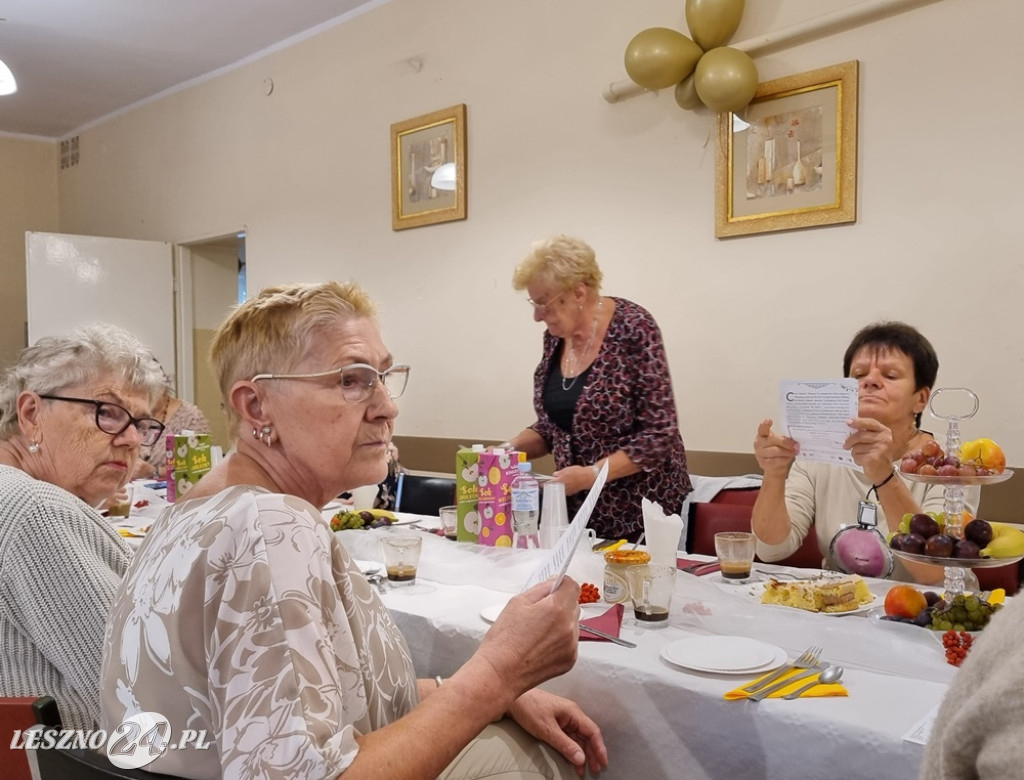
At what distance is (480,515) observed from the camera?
84.4 inches

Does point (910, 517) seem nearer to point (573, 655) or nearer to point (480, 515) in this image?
point (573, 655)

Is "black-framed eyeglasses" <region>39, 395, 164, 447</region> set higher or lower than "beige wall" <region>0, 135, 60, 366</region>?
lower

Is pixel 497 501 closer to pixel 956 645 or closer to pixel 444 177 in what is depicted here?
pixel 956 645

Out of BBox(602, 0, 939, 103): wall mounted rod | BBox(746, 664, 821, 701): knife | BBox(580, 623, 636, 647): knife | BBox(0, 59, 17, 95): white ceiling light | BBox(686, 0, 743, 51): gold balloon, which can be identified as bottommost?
BBox(580, 623, 636, 647): knife

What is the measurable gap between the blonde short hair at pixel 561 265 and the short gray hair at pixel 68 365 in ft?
5.03

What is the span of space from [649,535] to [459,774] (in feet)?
2.53

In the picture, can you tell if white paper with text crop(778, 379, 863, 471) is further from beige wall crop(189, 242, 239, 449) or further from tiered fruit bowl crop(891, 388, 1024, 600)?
beige wall crop(189, 242, 239, 449)

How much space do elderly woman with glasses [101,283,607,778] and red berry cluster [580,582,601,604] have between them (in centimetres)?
30

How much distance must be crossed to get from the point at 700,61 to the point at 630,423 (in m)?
1.59

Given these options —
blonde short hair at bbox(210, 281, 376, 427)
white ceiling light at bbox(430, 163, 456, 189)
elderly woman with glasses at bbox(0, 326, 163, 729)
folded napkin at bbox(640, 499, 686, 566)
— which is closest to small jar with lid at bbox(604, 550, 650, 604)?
folded napkin at bbox(640, 499, 686, 566)

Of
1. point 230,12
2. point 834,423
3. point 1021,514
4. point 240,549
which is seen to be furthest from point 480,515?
point 230,12

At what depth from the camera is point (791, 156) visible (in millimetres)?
3201

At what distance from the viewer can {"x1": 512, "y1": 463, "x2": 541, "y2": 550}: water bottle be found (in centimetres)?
207

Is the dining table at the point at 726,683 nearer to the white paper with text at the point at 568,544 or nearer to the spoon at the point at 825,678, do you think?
the spoon at the point at 825,678
